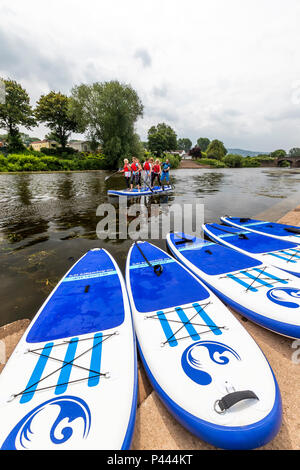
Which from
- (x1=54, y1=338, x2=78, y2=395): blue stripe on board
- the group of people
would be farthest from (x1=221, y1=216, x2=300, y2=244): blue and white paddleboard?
the group of people

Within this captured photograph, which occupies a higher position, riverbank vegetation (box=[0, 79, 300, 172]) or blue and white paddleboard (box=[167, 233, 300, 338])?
riverbank vegetation (box=[0, 79, 300, 172])

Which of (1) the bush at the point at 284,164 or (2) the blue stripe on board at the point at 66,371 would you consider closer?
(2) the blue stripe on board at the point at 66,371

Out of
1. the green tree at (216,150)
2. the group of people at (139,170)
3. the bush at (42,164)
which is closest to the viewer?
the group of people at (139,170)

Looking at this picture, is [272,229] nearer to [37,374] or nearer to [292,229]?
[292,229]

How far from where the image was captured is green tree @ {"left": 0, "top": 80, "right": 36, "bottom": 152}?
43656mm

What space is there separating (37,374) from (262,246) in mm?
5755

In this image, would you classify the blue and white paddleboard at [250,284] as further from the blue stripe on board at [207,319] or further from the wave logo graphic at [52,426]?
the wave logo graphic at [52,426]

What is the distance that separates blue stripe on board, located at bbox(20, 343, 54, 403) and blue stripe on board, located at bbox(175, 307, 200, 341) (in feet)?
6.21

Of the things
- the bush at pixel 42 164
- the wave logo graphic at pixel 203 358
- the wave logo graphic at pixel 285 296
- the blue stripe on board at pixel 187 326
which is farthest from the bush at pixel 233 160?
the wave logo graphic at pixel 203 358

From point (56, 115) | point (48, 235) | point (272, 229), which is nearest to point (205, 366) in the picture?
point (272, 229)

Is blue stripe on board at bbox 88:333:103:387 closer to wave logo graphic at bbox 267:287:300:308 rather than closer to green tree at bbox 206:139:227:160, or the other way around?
wave logo graphic at bbox 267:287:300:308

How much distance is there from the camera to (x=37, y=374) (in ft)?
7.69

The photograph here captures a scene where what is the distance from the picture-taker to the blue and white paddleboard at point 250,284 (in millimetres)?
3016
